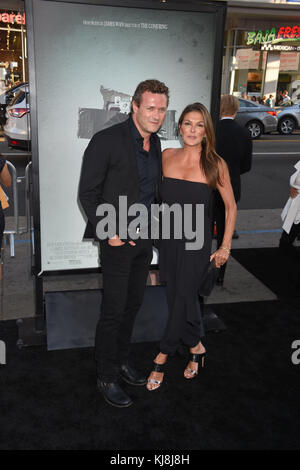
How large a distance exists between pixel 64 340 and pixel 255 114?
1596 cm

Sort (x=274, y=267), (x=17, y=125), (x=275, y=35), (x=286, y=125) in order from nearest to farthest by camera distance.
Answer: (x=274, y=267), (x=17, y=125), (x=286, y=125), (x=275, y=35)

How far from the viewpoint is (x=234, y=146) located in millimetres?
5348

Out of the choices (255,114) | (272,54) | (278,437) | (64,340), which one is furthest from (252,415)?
(272,54)

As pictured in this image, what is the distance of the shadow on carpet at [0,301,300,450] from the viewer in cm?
299

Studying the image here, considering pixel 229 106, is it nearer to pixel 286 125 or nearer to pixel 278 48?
pixel 286 125

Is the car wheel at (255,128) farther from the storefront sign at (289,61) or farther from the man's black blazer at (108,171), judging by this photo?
the man's black blazer at (108,171)

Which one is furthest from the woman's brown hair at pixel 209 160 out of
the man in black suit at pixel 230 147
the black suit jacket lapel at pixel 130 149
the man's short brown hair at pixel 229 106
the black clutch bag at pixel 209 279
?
the man's short brown hair at pixel 229 106

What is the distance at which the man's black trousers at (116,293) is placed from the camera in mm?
3156

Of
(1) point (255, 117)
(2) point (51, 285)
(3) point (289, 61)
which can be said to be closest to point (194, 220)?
(2) point (51, 285)

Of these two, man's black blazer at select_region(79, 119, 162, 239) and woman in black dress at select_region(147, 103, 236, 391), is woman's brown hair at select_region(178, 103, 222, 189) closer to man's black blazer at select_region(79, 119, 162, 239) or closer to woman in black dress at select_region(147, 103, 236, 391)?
woman in black dress at select_region(147, 103, 236, 391)

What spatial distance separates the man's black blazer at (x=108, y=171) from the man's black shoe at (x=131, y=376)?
1.16 metres

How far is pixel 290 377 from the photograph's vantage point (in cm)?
373

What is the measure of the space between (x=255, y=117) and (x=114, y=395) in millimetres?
16468

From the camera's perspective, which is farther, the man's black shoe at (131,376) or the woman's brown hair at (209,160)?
the man's black shoe at (131,376)
